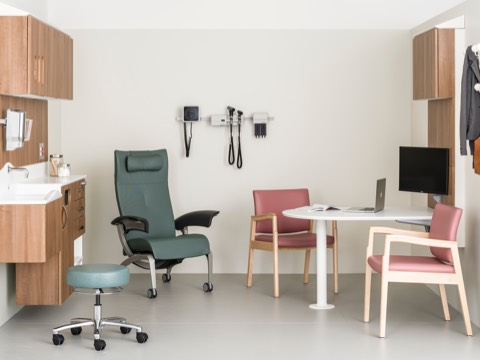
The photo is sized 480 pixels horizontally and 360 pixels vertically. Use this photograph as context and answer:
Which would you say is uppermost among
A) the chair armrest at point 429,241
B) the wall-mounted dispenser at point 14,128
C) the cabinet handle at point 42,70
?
the cabinet handle at point 42,70

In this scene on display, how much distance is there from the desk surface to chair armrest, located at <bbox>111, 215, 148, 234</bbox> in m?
1.21

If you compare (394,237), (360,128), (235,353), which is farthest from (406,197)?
(235,353)

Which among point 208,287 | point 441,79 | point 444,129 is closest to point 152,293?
point 208,287

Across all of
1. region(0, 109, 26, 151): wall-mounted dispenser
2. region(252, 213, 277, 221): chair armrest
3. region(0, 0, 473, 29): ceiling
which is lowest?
region(252, 213, 277, 221): chair armrest

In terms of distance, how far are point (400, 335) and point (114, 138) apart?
361 centimetres

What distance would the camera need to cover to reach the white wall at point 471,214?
5.92 meters

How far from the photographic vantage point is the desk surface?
246 inches

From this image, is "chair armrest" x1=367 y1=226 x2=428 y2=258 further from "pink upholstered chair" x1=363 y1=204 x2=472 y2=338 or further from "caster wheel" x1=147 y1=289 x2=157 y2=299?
"caster wheel" x1=147 y1=289 x2=157 y2=299

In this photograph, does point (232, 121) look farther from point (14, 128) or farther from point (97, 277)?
point (97, 277)

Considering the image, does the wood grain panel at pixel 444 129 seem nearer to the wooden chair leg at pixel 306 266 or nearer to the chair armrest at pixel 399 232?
the chair armrest at pixel 399 232

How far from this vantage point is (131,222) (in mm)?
7000

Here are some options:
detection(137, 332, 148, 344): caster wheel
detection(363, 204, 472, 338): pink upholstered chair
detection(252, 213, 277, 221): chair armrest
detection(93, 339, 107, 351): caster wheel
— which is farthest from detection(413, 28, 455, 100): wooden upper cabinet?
detection(93, 339, 107, 351): caster wheel

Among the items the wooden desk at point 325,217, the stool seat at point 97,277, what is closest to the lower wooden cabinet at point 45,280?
the stool seat at point 97,277

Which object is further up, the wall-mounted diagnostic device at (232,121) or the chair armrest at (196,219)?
the wall-mounted diagnostic device at (232,121)
